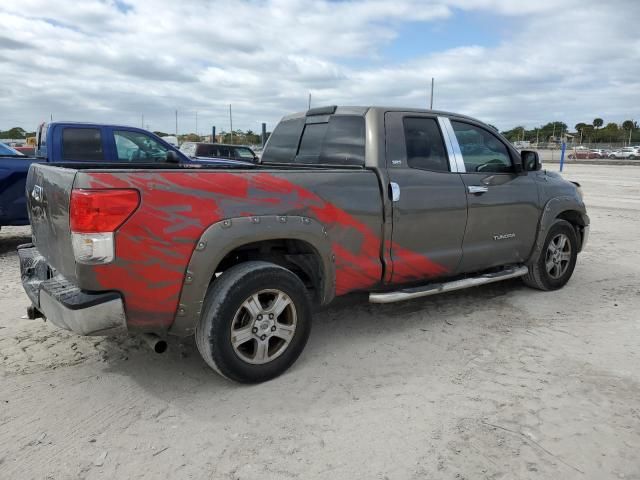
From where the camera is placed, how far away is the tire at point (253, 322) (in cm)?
317

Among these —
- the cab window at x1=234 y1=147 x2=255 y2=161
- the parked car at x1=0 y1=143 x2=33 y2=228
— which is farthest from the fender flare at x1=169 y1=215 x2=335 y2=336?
the cab window at x1=234 y1=147 x2=255 y2=161

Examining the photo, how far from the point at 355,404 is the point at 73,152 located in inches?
257

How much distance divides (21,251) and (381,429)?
2916 mm

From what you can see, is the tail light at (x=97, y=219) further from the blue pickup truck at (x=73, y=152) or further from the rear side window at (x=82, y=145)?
the rear side window at (x=82, y=145)

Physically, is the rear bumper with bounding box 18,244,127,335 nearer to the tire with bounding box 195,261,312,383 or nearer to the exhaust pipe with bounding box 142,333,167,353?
the exhaust pipe with bounding box 142,333,167,353

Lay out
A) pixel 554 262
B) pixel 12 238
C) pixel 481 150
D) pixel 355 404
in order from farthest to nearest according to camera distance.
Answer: pixel 12 238
pixel 554 262
pixel 481 150
pixel 355 404

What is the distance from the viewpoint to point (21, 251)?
3.91 meters

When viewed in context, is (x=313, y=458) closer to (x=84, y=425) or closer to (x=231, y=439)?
(x=231, y=439)

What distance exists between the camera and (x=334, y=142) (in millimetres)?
4406

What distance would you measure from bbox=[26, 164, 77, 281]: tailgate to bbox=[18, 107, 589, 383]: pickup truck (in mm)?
16

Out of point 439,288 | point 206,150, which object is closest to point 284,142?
point 439,288

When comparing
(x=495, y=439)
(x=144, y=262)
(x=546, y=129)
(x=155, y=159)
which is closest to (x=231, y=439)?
(x=144, y=262)

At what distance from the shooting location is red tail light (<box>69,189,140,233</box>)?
8.96ft

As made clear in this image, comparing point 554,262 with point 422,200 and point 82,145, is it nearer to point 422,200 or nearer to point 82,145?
point 422,200
